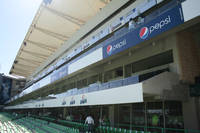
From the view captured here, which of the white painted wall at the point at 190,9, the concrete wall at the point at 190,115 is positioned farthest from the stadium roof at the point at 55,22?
the concrete wall at the point at 190,115

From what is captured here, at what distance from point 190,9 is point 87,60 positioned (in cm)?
571

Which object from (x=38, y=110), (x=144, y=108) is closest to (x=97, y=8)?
(x=144, y=108)

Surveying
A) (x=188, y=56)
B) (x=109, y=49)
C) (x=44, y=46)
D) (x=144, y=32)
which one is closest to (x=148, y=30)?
(x=144, y=32)

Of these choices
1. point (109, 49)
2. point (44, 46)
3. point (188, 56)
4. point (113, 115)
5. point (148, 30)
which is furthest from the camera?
point (44, 46)

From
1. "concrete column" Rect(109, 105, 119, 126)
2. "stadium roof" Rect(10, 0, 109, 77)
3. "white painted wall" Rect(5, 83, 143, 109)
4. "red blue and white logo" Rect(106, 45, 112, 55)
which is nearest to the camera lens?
"white painted wall" Rect(5, 83, 143, 109)

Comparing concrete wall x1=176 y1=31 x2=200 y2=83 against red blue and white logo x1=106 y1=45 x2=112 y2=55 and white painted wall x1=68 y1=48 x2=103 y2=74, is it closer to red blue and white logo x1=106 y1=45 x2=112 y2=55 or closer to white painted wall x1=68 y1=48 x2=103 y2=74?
red blue and white logo x1=106 y1=45 x2=112 y2=55

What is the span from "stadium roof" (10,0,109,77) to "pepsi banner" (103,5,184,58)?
6765mm

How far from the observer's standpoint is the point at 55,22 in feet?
47.2

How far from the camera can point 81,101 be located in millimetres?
7902

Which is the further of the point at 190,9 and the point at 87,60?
the point at 87,60

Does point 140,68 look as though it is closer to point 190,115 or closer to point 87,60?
point 87,60

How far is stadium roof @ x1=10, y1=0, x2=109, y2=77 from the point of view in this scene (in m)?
12.3

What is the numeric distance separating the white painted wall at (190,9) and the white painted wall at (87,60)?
13.8 feet

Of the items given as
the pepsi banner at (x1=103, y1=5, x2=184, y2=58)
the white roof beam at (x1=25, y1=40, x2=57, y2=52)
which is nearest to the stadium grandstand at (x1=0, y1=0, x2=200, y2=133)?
the pepsi banner at (x1=103, y1=5, x2=184, y2=58)
